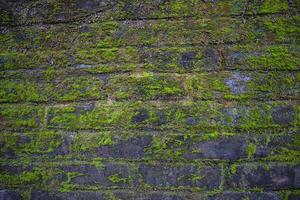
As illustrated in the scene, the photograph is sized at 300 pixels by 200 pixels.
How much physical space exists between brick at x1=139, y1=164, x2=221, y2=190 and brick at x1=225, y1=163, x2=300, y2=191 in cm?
9

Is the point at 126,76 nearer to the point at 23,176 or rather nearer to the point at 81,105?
the point at 81,105

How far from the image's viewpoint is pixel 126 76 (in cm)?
212

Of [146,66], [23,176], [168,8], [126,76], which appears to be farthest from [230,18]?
[23,176]

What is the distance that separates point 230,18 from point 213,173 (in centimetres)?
92

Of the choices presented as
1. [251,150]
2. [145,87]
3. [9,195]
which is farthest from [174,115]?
[9,195]

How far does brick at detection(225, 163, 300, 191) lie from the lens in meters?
1.94

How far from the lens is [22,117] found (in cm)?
215

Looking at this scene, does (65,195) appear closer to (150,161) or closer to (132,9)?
(150,161)

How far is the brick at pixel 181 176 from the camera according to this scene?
1.99 meters

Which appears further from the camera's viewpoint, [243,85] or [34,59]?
[34,59]

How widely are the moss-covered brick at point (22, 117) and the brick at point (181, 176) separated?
27.8 inches

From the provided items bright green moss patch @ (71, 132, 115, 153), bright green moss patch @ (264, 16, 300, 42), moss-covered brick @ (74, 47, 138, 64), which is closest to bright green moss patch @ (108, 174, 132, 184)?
bright green moss patch @ (71, 132, 115, 153)

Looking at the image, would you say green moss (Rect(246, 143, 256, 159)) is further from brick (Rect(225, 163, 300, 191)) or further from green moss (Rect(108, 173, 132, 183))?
green moss (Rect(108, 173, 132, 183))

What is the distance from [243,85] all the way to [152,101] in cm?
54
